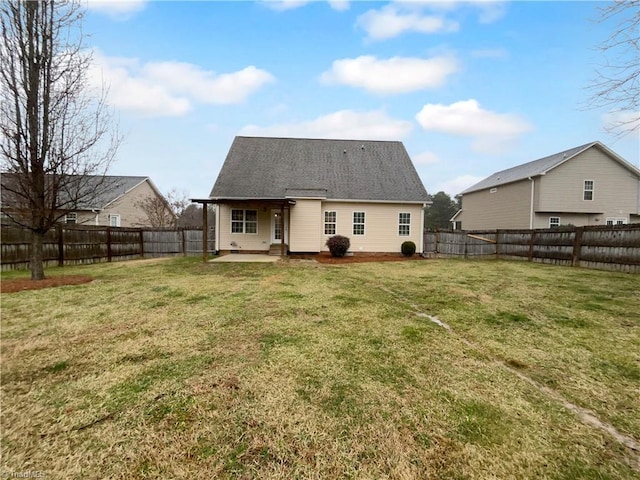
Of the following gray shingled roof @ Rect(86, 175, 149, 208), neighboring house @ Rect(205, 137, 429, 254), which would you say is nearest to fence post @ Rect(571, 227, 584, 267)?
neighboring house @ Rect(205, 137, 429, 254)

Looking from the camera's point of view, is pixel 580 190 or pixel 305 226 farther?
pixel 580 190

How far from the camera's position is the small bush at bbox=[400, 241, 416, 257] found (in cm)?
1523

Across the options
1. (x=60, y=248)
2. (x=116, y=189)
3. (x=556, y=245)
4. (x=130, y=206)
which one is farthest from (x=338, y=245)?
(x=130, y=206)

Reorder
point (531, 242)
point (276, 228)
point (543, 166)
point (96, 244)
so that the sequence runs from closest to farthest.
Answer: point (96, 244)
point (531, 242)
point (276, 228)
point (543, 166)

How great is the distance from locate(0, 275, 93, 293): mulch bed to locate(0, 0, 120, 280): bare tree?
0.39m

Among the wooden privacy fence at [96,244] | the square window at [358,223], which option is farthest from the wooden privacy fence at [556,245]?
the wooden privacy fence at [96,244]

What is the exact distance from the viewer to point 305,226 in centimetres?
1469

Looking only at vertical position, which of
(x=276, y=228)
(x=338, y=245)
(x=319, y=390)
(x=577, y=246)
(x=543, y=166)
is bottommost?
→ (x=319, y=390)

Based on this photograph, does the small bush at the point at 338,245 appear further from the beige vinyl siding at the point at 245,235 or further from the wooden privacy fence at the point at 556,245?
the wooden privacy fence at the point at 556,245

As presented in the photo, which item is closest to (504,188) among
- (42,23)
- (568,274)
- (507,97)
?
(507,97)

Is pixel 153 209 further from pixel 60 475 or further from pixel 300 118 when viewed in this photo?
pixel 60 475

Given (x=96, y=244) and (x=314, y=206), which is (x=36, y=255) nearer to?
(x=96, y=244)

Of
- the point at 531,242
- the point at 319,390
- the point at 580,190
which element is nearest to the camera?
the point at 319,390

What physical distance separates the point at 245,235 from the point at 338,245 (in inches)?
197
